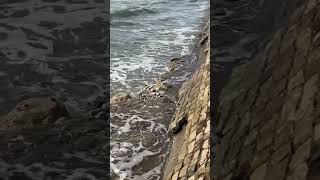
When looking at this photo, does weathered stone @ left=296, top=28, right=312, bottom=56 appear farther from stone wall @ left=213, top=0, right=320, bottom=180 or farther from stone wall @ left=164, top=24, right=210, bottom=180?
stone wall @ left=164, top=24, right=210, bottom=180

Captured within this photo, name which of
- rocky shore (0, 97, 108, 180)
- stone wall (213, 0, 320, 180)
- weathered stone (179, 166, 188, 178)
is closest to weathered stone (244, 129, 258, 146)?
stone wall (213, 0, 320, 180)

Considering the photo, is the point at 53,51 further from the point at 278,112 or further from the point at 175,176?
the point at 278,112

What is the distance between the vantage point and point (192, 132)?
296 inches

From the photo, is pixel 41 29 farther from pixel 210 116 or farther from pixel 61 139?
pixel 210 116

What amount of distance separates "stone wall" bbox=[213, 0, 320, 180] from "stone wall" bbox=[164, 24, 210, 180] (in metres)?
0.25

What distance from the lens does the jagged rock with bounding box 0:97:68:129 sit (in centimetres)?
870

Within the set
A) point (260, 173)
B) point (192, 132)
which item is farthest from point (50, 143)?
point (260, 173)

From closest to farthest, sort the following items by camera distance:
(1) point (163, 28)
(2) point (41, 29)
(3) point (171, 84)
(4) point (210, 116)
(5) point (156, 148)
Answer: (4) point (210, 116), (5) point (156, 148), (3) point (171, 84), (2) point (41, 29), (1) point (163, 28)

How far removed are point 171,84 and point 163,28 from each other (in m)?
5.84

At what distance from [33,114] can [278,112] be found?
5.13m

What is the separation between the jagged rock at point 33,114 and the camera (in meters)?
8.70

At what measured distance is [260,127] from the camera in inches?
221

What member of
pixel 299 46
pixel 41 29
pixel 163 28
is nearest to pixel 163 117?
pixel 299 46

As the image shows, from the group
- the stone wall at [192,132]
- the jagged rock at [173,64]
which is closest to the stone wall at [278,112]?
the stone wall at [192,132]
